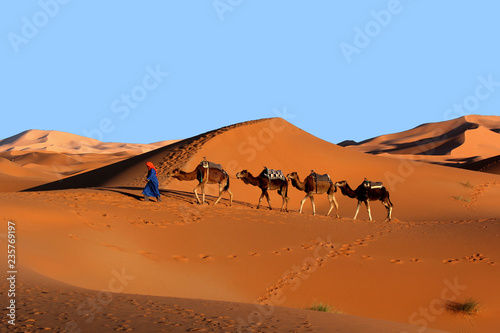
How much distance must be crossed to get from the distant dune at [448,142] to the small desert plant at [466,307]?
45670 millimetres

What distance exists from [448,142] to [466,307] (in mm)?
79159

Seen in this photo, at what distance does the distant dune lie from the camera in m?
70.8

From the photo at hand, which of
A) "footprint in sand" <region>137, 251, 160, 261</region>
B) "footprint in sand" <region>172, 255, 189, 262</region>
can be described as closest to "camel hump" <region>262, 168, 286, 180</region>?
"footprint in sand" <region>172, 255, 189, 262</region>

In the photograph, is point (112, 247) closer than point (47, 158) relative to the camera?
Yes

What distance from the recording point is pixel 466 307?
10.8 meters

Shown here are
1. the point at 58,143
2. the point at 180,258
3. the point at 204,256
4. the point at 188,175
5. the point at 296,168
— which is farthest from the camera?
the point at 58,143

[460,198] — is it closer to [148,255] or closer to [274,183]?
[274,183]

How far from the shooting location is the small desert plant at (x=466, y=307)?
35.1ft

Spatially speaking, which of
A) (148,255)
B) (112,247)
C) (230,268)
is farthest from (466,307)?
(112,247)

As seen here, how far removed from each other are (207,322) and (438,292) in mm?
7339

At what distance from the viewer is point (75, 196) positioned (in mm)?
17984

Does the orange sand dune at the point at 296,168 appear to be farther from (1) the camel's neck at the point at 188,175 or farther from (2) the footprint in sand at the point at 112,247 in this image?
(2) the footprint in sand at the point at 112,247

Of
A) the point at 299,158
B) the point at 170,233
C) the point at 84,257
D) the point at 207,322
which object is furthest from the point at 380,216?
the point at 207,322

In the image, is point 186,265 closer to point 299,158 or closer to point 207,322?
point 207,322
